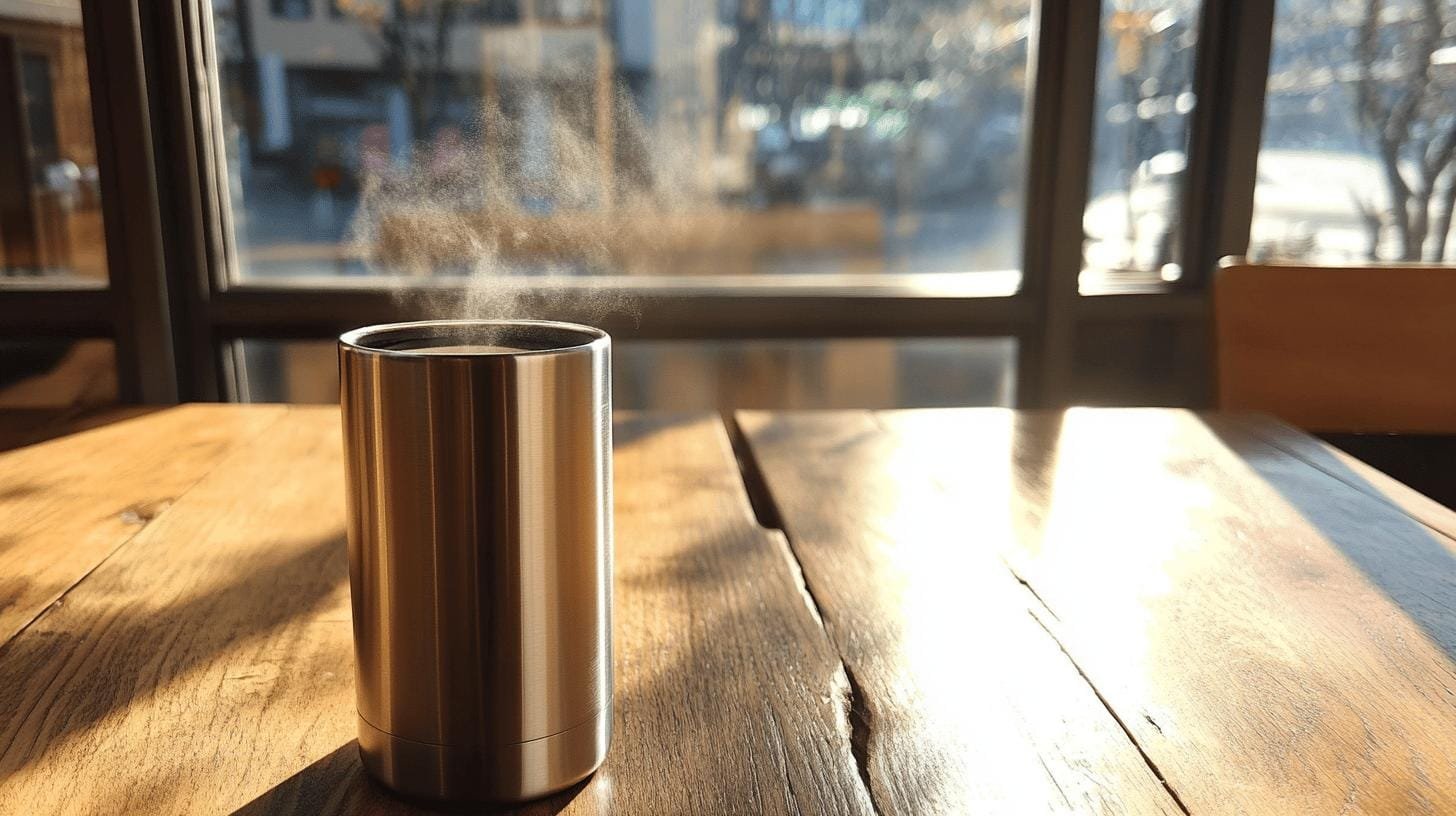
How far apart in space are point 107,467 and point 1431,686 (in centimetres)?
105

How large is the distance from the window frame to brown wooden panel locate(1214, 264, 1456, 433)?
76 cm

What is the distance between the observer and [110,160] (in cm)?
193

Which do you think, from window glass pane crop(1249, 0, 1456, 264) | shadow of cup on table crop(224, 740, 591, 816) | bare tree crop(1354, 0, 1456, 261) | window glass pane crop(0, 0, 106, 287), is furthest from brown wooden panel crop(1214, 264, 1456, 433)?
window glass pane crop(0, 0, 106, 287)

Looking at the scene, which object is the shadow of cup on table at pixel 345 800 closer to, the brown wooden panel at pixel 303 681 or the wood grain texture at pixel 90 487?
the brown wooden panel at pixel 303 681

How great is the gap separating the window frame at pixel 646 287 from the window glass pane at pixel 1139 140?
34 mm

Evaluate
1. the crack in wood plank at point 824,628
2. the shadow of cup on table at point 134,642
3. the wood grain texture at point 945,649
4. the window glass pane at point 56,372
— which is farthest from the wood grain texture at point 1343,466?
the window glass pane at point 56,372

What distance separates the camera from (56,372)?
A: 2.07 m

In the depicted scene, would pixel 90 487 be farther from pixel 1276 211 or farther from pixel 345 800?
pixel 1276 211

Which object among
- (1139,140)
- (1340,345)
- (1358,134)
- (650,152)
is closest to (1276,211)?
(1358,134)

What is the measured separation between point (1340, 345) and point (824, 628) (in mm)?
995

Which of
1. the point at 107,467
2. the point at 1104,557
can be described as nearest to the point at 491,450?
the point at 1104,557

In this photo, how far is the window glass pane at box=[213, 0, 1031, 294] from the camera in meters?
2.05

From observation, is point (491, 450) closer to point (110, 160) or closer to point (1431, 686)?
point (1431, 686)

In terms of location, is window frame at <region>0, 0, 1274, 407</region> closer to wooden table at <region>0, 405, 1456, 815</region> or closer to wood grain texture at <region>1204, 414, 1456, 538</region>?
wood grain texture at <region>1204, 414, 1456, 538</region>
